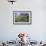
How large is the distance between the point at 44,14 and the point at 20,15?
1.05 metres

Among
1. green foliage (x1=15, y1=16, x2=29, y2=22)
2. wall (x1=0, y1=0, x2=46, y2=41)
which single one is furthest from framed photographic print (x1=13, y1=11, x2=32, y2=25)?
wall (x1=0, y1=0, x2=46, y2=41)

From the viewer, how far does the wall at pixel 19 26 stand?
18.8 ft

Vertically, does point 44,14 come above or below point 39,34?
above

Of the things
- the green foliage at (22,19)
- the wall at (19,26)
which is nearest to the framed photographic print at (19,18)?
the green foliage at (22,19)

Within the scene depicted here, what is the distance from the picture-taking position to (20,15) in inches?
228

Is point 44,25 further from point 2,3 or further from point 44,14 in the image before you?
point 2,3

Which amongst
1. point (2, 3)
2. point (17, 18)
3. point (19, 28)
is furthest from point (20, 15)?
point (2, 3)

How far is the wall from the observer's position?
5.74 meters

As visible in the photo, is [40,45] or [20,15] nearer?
[40,45]

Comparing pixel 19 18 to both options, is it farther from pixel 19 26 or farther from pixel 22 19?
pixel 19 26

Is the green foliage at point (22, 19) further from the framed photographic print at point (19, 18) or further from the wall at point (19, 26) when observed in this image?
the wall at point (19, 26)

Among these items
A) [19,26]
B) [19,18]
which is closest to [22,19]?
[19,18]

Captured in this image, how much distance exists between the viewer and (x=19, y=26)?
579cm

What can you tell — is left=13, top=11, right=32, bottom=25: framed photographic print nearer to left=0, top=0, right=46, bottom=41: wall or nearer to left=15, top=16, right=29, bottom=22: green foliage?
left=15, top=16, right=29, bottom=22: green foliage
